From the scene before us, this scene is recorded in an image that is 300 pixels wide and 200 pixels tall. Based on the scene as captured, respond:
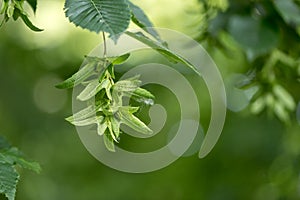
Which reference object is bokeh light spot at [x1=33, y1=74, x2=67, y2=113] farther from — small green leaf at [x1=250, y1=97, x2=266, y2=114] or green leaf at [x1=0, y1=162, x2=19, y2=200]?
green leaf at [x1=0, y1=162, x2=19, y2=200]

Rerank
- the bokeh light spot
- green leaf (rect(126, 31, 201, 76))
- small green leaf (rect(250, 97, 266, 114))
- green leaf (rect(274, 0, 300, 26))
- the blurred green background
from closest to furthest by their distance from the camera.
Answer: green leaf (rect(126, 31, 201, 76)), green leaf (rect(274, 0, 300, 26)), small green leaf (rect(250, 97, 266, 114)), the blurred green background, the bokeh light spot

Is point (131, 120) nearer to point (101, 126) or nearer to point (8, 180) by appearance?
point (101, 126)

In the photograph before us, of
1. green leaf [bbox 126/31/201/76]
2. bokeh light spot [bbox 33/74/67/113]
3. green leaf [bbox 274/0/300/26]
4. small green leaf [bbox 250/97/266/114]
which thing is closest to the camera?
green leaf [bbox 126/31/201/76]

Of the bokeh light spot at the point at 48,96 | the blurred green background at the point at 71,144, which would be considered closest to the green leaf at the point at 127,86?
the blurred green background at the point at 71,144

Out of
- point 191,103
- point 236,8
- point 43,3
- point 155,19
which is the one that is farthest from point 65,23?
point 236,8

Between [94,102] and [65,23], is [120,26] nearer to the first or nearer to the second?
[94,102]

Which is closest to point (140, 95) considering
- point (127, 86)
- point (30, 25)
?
point (127, 86)

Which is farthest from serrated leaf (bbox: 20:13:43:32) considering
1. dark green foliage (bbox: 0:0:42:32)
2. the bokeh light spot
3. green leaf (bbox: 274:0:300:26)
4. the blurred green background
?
the bokeh light spot
